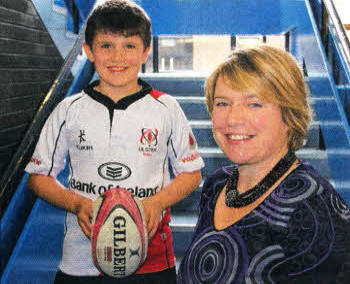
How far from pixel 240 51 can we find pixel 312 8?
2.24 m

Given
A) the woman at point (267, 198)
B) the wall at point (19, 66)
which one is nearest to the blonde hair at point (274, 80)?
the woman at point (267, 198)

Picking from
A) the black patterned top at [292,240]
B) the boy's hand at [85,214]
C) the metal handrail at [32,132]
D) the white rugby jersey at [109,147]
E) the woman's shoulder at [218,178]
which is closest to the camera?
the black patterned top at [292,240]

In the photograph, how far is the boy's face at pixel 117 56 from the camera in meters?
1.53

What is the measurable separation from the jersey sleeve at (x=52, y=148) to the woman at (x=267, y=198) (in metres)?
0.64

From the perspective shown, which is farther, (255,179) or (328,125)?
(328,125)

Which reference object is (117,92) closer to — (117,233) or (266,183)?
(117,233)

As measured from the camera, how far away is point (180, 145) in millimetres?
1627

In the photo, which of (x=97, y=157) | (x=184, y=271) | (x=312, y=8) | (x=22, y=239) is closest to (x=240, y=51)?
(x=184, y=271)

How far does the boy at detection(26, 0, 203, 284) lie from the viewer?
1.56 metres

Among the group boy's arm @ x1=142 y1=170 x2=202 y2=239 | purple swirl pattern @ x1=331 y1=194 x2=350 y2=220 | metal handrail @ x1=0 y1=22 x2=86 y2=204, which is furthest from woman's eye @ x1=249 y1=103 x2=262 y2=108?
metal handrail @ x1=0 y1=22 x2=86 y2=204

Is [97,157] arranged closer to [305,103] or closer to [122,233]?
[122,233]

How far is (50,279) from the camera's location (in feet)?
6.89

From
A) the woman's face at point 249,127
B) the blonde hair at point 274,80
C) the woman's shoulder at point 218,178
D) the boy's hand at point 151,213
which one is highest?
the blonde hair at point 274,80

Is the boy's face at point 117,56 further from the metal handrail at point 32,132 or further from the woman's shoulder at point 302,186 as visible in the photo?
the woman's shoulder at point 302,186
